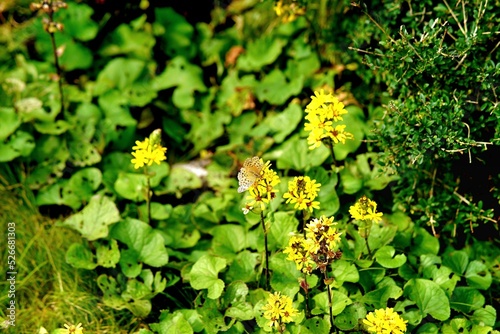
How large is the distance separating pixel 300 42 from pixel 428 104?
1.30 m

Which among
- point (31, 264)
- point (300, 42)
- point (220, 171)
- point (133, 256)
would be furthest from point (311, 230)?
point (300, 42)

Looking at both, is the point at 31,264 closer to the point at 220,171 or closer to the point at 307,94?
the point at 220,171

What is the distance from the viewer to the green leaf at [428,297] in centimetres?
231

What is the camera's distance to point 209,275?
2.45 metres

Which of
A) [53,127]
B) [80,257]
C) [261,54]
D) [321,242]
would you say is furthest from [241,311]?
[261,54]

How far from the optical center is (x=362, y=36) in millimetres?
3016

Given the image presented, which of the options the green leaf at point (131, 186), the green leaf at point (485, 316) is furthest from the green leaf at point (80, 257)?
the green leaf at point (485, 316)

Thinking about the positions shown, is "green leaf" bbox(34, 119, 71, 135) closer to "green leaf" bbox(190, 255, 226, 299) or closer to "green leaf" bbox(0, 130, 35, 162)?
"green leaf" bbox(0, 130, 35, 162)

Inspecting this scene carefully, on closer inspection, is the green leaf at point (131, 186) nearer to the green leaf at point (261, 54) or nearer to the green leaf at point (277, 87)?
the green leaf at point (277, 87)

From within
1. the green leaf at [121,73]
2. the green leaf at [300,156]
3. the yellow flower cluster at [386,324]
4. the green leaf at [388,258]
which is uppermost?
the green leaf at [121,73]

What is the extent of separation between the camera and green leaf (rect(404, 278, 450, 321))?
2.31 meters

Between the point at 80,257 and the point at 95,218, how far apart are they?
200 mm

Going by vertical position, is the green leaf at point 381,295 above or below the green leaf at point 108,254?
below

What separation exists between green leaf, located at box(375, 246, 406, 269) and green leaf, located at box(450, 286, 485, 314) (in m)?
0.28
